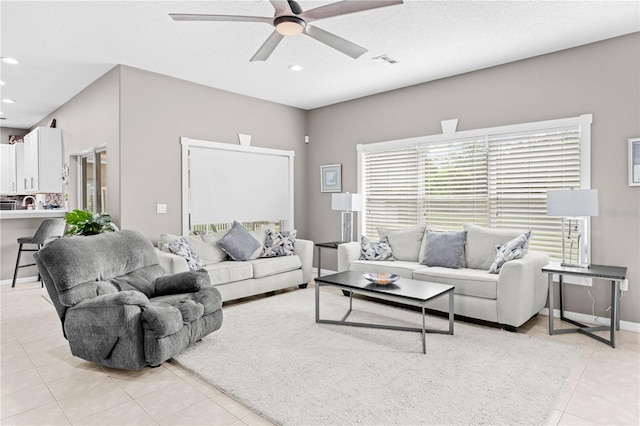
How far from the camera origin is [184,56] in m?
4.14

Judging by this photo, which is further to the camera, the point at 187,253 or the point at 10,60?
the point at 10,60

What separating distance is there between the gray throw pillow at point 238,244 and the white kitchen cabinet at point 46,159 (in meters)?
3.59

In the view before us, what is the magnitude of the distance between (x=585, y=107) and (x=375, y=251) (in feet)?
8.89

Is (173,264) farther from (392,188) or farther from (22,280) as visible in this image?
(22,280)

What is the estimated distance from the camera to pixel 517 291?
11.3 feet

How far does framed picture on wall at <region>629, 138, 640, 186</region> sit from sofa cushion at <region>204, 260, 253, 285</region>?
4.07 metres

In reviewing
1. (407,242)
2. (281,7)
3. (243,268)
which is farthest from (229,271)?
(281,7)

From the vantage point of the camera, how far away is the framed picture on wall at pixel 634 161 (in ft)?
11.7

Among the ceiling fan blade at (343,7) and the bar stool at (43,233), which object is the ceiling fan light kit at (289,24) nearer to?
the ceiling fan blade at (343,7)

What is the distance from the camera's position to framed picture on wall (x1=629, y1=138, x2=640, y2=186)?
11.7 feet

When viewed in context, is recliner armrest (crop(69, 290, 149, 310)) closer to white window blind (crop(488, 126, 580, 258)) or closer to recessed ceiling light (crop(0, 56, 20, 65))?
recessed ceiling light (crop(0, 56, 20, 65))

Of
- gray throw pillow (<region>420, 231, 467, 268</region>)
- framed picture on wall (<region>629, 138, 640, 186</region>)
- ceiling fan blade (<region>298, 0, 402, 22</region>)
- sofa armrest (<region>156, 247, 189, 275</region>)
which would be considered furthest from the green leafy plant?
framed picture on wall (<region>629, 138, 640, 186</region>)

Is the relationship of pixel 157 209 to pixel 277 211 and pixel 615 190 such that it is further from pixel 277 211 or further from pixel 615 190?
pixel 615 190

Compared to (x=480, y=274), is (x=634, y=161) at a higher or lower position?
higher
